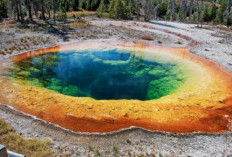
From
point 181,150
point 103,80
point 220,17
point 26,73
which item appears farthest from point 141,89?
point 220,17

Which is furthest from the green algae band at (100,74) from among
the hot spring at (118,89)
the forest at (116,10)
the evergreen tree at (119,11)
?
the evergreen tree at (119,11)

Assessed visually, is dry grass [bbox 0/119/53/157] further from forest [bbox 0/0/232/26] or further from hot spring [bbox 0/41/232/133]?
forest [bbox 0/0/232/26]

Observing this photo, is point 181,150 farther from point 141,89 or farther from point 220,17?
point 220,17

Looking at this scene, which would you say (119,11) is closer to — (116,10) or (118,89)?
(116,10)

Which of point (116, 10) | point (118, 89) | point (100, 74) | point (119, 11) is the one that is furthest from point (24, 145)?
point (119, 11)

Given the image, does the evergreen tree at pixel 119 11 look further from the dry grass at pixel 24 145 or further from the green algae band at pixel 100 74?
the dry grass at pixel 24 145

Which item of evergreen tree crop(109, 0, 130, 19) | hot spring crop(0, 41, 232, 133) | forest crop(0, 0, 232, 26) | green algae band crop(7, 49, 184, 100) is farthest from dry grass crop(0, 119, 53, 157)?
evergreen tree crop(109, 0, 130, 19)
